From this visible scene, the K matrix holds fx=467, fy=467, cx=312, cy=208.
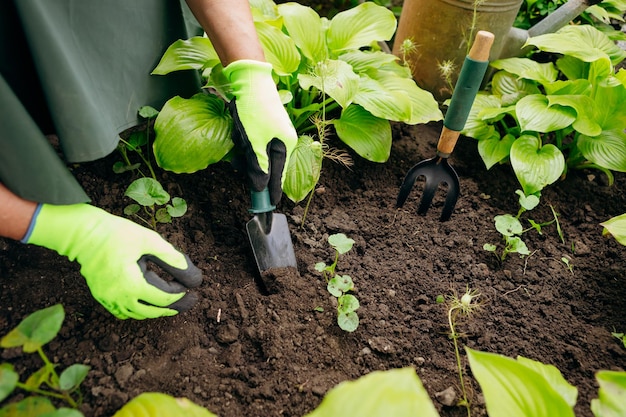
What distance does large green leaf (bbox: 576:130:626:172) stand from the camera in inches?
59.3

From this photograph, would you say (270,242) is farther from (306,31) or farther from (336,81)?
(306,31)

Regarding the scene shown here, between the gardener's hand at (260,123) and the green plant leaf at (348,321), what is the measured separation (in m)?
0.39

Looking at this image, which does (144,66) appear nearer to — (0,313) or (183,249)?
(183,249)

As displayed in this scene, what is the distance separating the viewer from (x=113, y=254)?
1009 mm

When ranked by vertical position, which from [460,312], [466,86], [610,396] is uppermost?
[466,86]

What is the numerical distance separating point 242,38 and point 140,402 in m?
0.90

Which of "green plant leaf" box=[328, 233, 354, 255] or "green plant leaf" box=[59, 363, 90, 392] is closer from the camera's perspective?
"green plant leaf" box=[59, 363, 90, 392]

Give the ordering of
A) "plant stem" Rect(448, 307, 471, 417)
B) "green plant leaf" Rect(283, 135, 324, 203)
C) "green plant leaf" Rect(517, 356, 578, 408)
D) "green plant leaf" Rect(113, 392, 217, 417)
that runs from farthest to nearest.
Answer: "green plant leaf" Rect(283, 135, 324, 203) → "plant stem" Rect(448, 307, 471, 417) → "green plant leaf" Rect(517, 356, 578, 408) → "green plant leaf" Rect(113, 392, 217, 417)

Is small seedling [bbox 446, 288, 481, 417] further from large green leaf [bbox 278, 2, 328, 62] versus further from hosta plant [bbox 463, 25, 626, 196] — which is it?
large green leaf [bbox 278, 2, 328, 62]

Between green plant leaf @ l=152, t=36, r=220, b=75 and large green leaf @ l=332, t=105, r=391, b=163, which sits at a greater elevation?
green plant leaf @ l=152, t=36, r=220, b=75

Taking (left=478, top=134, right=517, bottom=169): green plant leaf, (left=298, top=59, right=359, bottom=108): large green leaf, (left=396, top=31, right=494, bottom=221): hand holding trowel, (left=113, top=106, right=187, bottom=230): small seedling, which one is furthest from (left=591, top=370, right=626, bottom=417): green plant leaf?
(left=113, top=106, right=187, bottom=230): small seedling

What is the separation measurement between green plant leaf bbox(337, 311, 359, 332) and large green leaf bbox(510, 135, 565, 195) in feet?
2.35

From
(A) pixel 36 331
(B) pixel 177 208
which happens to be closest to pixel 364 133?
(B) pixel 177 208

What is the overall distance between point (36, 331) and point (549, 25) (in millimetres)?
1880
